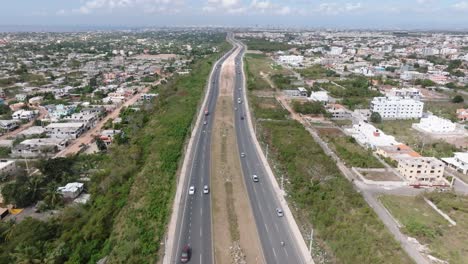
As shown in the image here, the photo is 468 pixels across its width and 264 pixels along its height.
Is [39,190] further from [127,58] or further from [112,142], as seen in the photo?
[127,58]

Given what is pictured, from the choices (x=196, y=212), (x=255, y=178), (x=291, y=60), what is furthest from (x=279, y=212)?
(x=291, y=60)

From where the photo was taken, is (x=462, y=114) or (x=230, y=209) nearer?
(x=230, y=209)

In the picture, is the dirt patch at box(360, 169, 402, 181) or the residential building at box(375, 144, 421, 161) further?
the residential building at box(375, 144, 421, 161)

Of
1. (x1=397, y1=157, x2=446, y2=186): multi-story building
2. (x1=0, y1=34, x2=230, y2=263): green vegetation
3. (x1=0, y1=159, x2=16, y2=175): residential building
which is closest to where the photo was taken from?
(x1=0, y1=34, x2=230, y2=263): green vegetation

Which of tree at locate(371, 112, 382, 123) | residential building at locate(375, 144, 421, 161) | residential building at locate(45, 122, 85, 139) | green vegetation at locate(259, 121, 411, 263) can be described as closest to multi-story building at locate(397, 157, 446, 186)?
residential building at locate(375, 144, 421, 161)

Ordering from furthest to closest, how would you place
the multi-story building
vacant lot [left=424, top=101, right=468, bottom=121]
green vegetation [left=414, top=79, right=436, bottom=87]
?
1. green vegetation [left=414, top=79, right=436, bottom=87]
2. vacant lot [left=424, top=101, right=468, bottom=121]
3. the multi-story building

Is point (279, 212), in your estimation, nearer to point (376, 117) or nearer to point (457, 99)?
point (376, 117)

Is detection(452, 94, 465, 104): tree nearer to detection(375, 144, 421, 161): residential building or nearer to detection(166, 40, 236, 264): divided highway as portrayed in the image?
detection(375, 144, 421, 161): residential building
